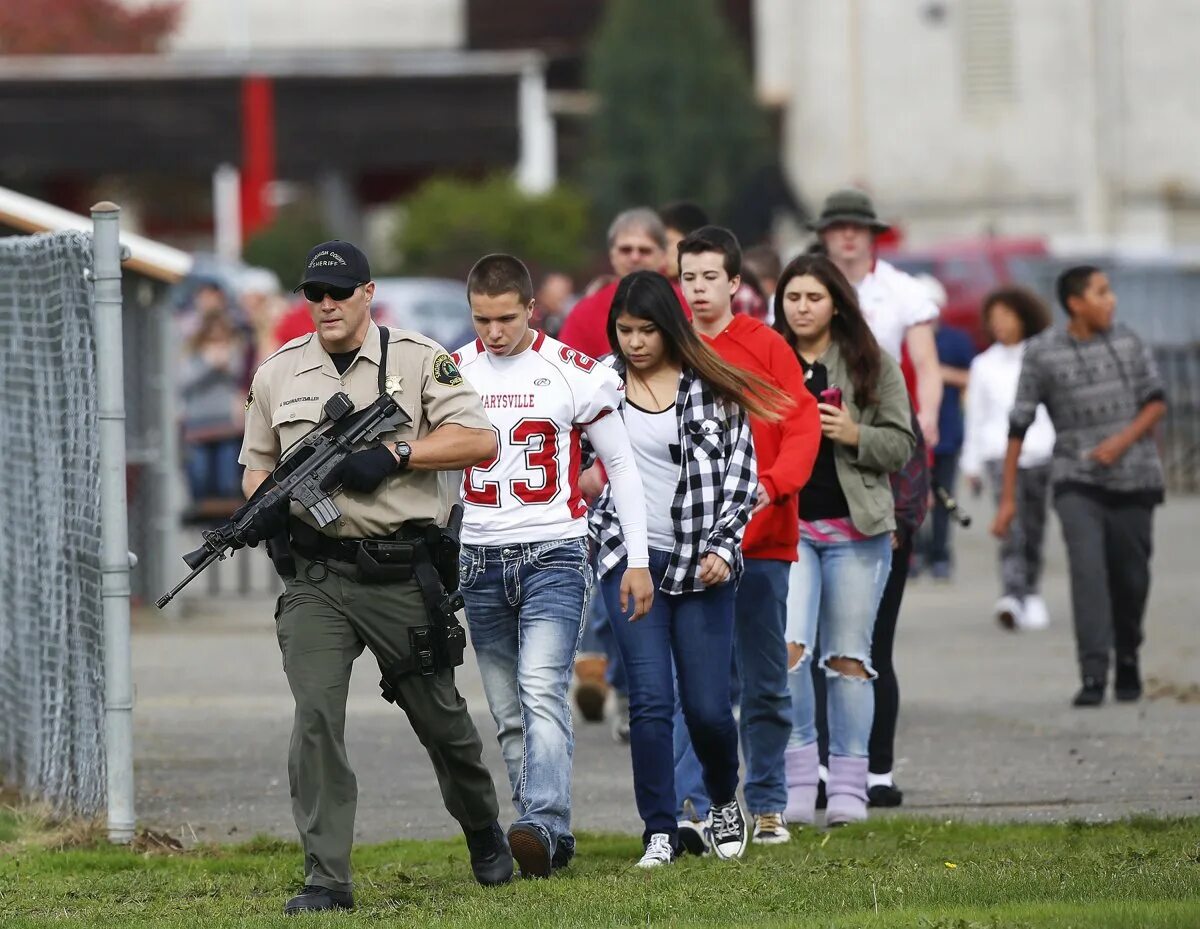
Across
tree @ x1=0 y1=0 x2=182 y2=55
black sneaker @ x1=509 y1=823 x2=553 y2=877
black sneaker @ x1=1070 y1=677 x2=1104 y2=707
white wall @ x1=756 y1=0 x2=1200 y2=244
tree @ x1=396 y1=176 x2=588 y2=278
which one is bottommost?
black sneaker @ x1=509 y1=823 x2=553 y2=877

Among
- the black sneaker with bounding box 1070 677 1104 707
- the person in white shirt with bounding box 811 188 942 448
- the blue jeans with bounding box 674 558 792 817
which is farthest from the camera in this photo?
the black sneaker with bounding box 1070 677 1104 707

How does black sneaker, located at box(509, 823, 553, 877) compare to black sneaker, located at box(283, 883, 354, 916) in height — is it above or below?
above

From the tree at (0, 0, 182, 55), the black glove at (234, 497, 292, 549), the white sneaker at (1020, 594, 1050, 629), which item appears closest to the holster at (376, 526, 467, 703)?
the black glove at (234, 497, 292, 549)

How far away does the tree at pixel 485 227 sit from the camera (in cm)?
4308

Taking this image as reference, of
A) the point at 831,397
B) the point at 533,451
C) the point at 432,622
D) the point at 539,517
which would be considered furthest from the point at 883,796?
the point at 432,622

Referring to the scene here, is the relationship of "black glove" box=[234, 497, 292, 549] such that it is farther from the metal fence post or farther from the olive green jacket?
the olive green jacket

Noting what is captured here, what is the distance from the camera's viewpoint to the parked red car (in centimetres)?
3222

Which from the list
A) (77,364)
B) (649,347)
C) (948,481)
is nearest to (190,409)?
(948,481)

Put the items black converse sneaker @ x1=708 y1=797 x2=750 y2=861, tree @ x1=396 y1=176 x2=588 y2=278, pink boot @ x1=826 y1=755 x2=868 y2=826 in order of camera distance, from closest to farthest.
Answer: black converse sneaker @ x1=708 y1=797 x2=750 y2=861, pink boot @ x1=826 y1=755 x2=868 y2=826, tree @ x1=396 y1=176 x2=588 y2=278

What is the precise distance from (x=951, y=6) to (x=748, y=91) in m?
4.22

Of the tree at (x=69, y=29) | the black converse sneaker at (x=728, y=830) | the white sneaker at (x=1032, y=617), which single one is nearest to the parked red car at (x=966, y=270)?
the white sneaker at (x=1032, y=617)

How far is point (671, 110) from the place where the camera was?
1975 inches

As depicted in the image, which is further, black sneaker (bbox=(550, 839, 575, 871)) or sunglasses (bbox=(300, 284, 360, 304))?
black sneaker (bbox=(550, 839, 575, 871))

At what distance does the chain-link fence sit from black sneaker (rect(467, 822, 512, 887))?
1721 millimetres
